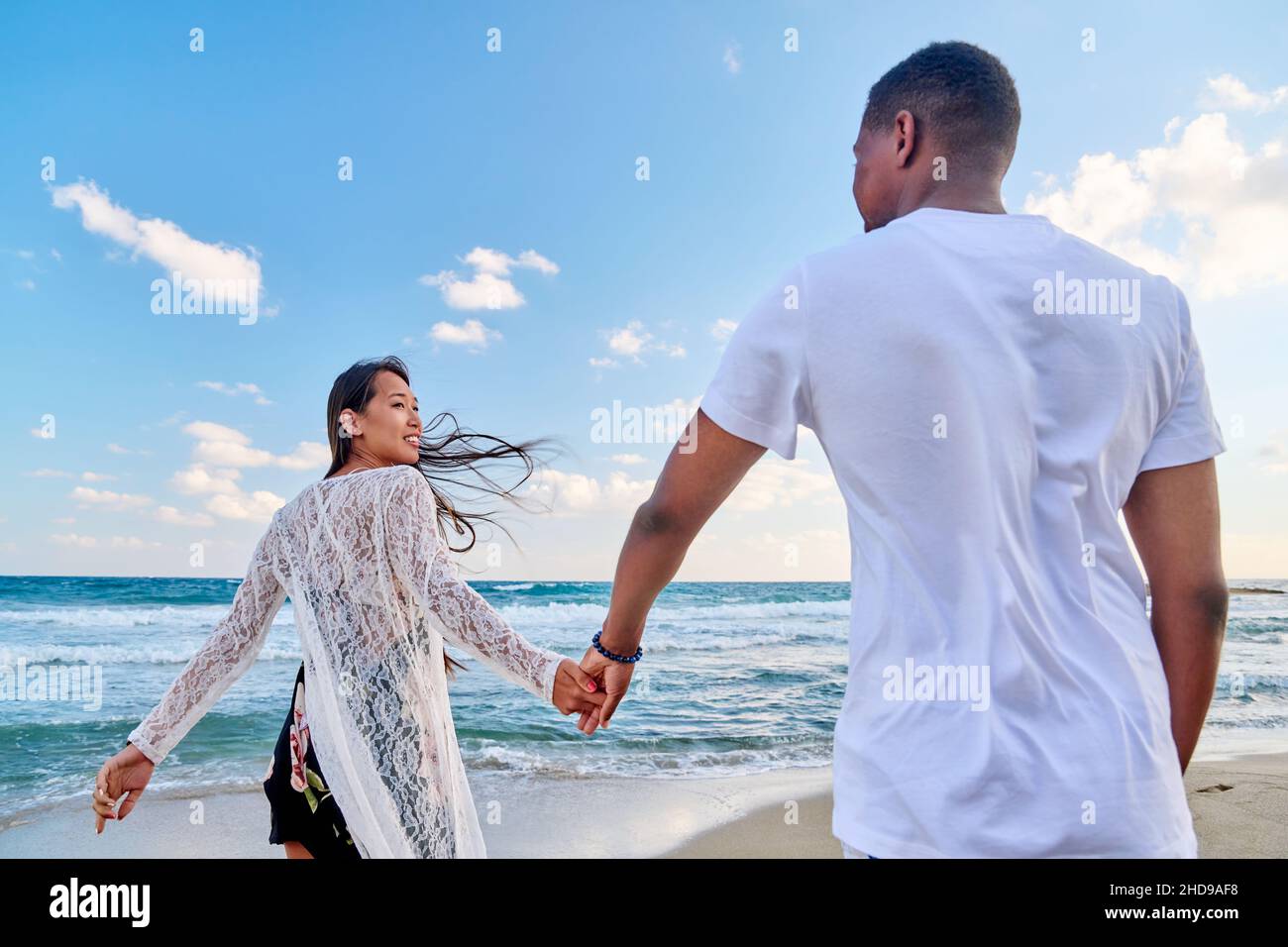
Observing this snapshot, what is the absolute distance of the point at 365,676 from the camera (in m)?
2.23

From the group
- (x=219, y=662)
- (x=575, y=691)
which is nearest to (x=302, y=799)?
(x=219, y=662)

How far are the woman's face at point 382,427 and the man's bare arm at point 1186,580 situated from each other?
209 centimetres

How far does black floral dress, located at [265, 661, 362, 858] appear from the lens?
2.18 m

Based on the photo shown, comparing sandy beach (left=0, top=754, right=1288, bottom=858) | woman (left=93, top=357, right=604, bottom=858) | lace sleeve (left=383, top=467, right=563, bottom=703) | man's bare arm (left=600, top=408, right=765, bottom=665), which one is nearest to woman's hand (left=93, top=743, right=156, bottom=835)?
woman (left=93, top=357, right=604, bottom=858)

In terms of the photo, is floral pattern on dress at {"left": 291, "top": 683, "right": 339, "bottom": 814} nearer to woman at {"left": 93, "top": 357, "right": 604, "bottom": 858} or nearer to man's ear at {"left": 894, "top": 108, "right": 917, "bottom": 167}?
woman at {"left": 93, "top": 357, "right": 604, "bottom": 858}

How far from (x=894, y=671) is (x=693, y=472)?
1.38 feet

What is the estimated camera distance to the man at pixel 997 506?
1.04 meters

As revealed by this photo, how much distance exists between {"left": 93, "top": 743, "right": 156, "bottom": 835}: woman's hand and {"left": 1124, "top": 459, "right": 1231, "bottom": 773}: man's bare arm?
246 centimetres

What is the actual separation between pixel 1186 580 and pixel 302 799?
2.13m

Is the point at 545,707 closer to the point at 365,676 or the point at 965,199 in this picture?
the point at 365,676

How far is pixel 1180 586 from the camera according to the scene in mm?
1269

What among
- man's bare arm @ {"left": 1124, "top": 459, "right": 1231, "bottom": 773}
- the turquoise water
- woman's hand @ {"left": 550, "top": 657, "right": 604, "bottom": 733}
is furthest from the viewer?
the turquoise water
